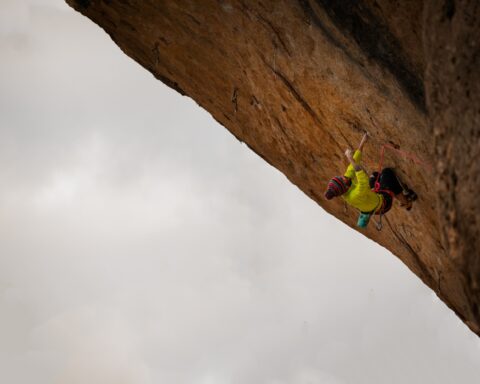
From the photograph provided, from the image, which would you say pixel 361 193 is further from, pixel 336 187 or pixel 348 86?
pixel 348 86

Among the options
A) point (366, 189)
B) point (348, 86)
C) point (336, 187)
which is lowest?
point (336, 187)

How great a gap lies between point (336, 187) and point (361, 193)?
1.47 feet

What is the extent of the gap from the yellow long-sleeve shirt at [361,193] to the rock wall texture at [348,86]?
0.59 meters

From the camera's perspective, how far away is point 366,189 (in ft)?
25.7

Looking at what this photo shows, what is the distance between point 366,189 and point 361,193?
10 cm

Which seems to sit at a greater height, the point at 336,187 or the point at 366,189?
the point at 366,189

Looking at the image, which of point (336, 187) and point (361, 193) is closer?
point (336, 187)

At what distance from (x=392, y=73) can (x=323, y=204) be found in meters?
4.99

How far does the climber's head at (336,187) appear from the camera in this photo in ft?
25.3

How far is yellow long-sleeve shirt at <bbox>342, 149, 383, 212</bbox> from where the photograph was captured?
7793 mm

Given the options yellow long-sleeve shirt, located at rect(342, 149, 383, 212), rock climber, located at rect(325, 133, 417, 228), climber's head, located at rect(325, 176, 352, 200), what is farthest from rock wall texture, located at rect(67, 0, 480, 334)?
climber's head, located at rect(325, 176, 352, 200)

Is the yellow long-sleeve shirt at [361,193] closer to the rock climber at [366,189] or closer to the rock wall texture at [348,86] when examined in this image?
the rock climber at [366,189]

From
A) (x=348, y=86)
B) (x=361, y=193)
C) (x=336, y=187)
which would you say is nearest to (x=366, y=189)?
(x=361, y=193)

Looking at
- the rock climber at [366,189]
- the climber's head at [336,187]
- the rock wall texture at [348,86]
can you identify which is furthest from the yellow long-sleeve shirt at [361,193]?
the rock wall texture at [348,86]
